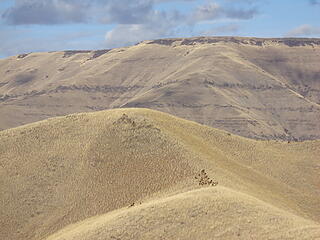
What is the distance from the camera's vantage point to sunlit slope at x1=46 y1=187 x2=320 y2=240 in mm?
37906

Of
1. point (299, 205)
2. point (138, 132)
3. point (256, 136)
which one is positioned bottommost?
point (256, 136)

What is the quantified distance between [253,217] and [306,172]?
2524cm

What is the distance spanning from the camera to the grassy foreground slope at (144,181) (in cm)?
3984

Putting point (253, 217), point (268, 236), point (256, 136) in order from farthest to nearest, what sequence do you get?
point (256, 136), point (253, 217), point (268, 236)

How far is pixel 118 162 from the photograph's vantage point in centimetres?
5381

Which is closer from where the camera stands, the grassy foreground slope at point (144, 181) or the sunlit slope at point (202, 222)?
the sunlit slope at point (202, 222)

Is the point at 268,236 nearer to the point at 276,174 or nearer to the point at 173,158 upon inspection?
the point at 173,158

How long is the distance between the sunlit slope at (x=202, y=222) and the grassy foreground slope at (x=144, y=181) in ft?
0.23

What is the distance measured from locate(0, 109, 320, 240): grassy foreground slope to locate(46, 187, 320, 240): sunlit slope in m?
0.07

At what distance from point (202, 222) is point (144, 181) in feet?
39.8

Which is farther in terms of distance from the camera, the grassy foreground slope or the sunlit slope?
the grassy foreground slope

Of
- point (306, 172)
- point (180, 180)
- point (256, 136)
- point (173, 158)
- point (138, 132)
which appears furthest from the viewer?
point (256, 136)

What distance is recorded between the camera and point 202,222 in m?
39.2

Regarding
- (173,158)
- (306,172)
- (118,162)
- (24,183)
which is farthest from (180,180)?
(306,172)
